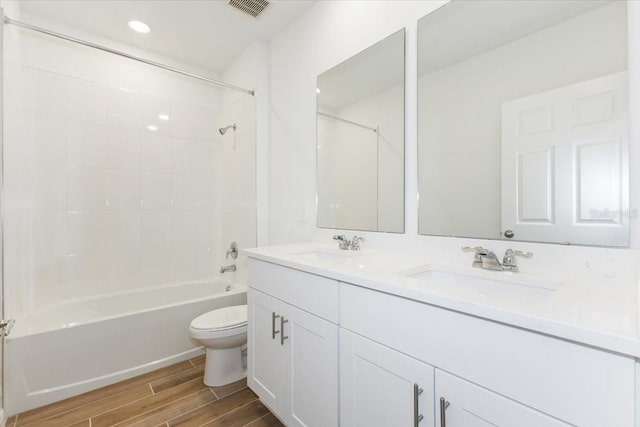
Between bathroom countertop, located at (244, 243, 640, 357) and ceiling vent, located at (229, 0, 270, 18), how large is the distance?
1784 mm

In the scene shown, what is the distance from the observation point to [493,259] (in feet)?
3.78

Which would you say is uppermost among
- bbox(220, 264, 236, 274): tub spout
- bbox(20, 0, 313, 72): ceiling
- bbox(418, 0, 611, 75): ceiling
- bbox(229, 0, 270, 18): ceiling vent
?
bbox(20, 0, 313, 72): ceiling

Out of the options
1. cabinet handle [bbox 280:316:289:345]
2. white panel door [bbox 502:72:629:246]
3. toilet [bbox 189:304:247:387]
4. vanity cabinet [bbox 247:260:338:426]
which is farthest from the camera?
toilet [bbox 189:304:247:387]

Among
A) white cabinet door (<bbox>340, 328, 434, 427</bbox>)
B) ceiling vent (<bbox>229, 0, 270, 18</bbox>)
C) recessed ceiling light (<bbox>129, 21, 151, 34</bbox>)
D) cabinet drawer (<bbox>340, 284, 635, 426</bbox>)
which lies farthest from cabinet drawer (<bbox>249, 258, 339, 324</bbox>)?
recessed ceiling light (<bbox>129, 21, 151, 34</bbox>)

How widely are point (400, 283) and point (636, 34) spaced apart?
3.61ft

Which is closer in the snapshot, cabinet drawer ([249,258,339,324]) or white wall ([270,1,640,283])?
white wall ([270,1,640,283])

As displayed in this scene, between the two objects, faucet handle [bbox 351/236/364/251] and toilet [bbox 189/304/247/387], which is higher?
faucet handle [bbox 351/236/364/251]

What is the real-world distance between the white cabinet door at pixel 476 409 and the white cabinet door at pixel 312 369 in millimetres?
447

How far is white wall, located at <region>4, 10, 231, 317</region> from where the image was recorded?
6.91 ft

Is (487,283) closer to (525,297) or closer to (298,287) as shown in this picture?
(525,297)

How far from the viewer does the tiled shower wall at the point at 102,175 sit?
6.93 ft

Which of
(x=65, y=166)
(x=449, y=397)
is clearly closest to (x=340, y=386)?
(x=449, y=397)

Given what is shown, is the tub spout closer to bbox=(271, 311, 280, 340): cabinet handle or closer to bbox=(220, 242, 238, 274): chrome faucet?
bbox=(220, 242, 238, 274): chrome faucet

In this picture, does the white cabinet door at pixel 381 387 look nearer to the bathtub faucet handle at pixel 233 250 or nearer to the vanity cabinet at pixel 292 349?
the vanity cabinet at pixel 292 349
